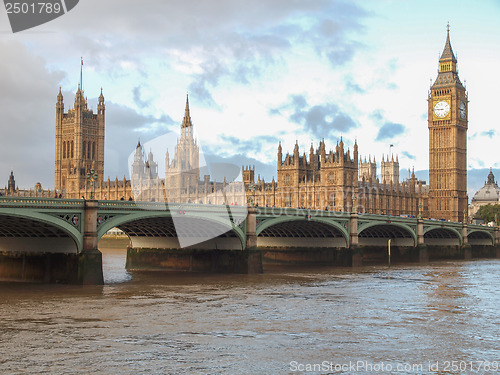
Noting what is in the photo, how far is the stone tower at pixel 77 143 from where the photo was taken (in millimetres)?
145375

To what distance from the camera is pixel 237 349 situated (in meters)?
21.4

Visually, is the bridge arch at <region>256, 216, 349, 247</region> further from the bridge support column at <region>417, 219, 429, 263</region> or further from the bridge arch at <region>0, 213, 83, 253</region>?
the bridge arch at <region>0, 213, 83, 253</region>

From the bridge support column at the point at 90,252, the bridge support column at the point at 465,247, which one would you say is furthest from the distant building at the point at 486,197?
the bridge support column at the point at 90,252

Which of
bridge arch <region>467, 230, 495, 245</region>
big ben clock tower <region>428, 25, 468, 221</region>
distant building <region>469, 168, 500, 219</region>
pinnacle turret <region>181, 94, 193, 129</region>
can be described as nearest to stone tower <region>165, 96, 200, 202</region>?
pinnacle turret <region>181, 94, 193, 129</region>

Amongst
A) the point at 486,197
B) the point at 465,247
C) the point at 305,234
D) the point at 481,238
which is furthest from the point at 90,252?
the point at 486,197

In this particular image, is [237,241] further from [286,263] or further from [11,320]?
[11,320]

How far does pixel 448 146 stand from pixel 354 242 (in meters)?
62.1

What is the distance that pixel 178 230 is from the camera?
4872 cm

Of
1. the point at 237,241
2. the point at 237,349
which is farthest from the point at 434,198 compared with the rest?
the point at 237,349

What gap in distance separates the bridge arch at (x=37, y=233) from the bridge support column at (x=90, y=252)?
1.14ft

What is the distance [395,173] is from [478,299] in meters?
137

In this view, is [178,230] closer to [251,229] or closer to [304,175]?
[251,229]

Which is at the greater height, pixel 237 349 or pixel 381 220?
pixel 381 220

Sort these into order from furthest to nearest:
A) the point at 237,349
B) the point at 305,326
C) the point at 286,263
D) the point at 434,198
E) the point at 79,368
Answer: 1. the point at 434,198
2. the point at 286,263
3. the point at 305,326
4. the point at 237,349
5. the point at 79,368
